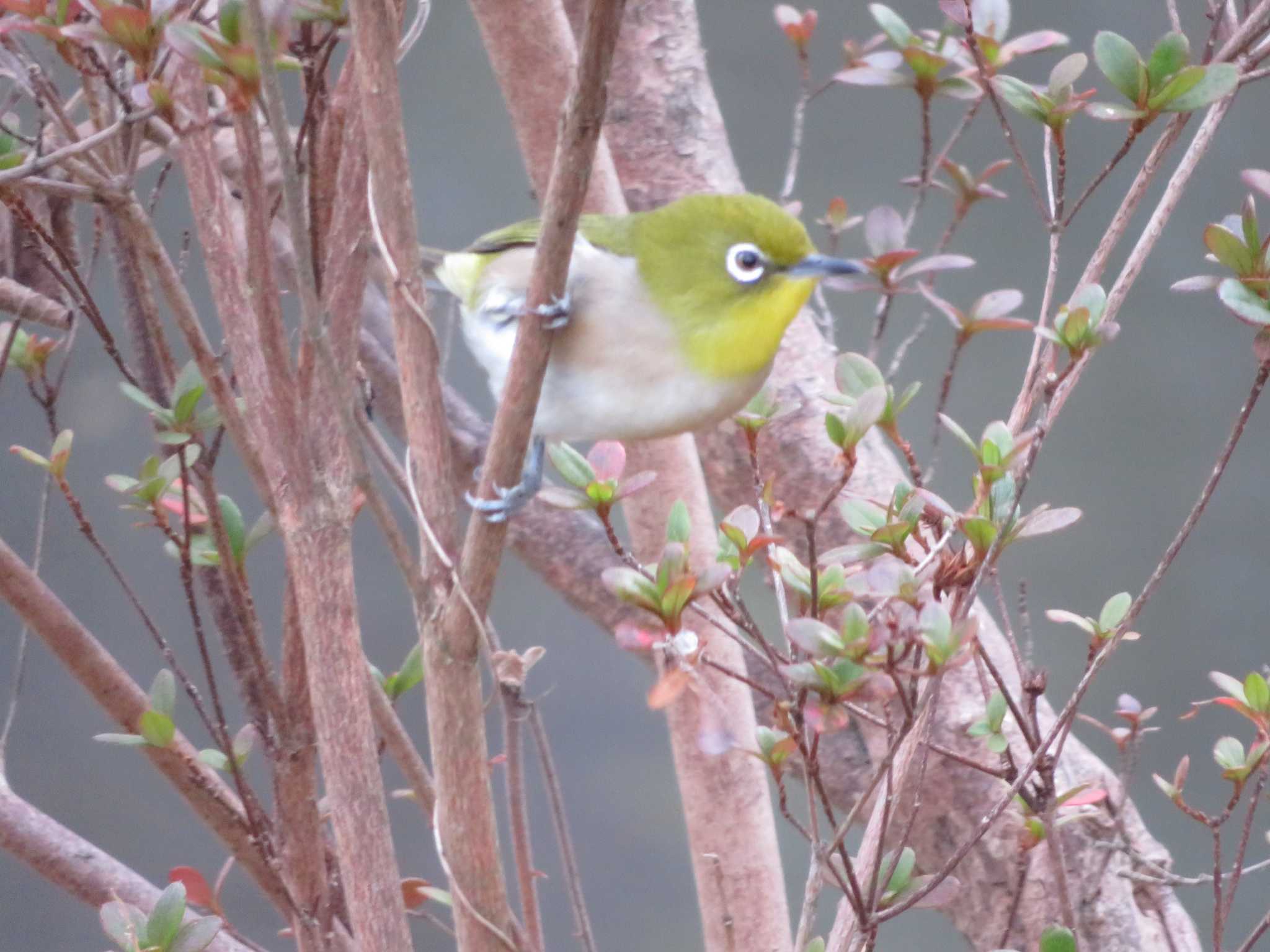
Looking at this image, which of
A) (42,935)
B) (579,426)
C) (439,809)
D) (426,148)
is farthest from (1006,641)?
(42,935)

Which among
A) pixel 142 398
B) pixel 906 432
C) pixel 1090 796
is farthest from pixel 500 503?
pixel 906 432

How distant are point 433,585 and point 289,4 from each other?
29 centimetres

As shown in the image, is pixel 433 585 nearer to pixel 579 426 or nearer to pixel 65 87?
pixel 579 426

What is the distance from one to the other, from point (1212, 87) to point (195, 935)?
0.69m

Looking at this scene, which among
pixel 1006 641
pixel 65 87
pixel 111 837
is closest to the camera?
pixel 1006 641

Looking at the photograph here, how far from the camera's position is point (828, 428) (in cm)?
62

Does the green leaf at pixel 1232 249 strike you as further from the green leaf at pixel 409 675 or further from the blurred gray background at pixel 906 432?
the blurred gray background at pixel 906 432

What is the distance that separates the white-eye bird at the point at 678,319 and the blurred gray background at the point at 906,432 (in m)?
1.39

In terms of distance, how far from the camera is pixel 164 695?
0.85 m

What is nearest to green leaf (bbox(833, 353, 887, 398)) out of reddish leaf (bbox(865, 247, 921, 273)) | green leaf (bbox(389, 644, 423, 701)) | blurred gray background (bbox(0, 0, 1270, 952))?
reddish leaf (bbox(865, 247, 921, 273))

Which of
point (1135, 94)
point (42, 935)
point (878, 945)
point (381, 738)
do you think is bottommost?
point (878, 945)

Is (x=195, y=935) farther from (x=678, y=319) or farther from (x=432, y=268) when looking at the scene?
(x=432, y=268)

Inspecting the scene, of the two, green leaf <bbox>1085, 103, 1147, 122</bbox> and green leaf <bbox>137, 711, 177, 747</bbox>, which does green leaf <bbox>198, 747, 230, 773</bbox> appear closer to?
green leaf <bbox>137, 711, 177, 747</bbox>

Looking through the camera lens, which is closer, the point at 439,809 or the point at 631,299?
the point at 439,809
